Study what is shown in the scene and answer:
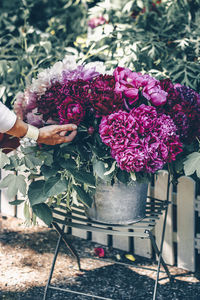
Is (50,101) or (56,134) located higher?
(50,101)

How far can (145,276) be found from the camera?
8.24 feet

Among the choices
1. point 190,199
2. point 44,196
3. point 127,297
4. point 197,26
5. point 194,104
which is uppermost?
point 197,26

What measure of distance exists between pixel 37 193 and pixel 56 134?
275mm

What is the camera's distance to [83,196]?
1.72m

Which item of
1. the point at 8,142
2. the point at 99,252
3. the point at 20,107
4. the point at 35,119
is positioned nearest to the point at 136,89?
the point at 35,119

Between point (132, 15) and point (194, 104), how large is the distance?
1.63 meters

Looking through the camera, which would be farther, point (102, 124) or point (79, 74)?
point (79, 74)

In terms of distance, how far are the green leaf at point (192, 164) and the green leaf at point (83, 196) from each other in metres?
0.44

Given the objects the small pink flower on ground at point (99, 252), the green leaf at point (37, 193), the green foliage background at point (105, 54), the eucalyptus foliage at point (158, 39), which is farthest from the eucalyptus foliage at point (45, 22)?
the green leaf at point (37, 193)

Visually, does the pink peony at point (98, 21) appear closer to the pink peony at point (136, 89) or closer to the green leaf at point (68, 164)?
the pink peony at point (136, 89)

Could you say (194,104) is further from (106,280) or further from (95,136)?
(106,280)

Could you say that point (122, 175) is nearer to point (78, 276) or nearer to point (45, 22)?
point (78, 276)

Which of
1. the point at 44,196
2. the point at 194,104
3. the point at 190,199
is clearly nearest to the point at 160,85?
the point at 194,104

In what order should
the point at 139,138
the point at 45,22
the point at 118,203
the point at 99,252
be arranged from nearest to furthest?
the point at 139,138, the point at 118,203, the point at 99,252, the point at 45,22
